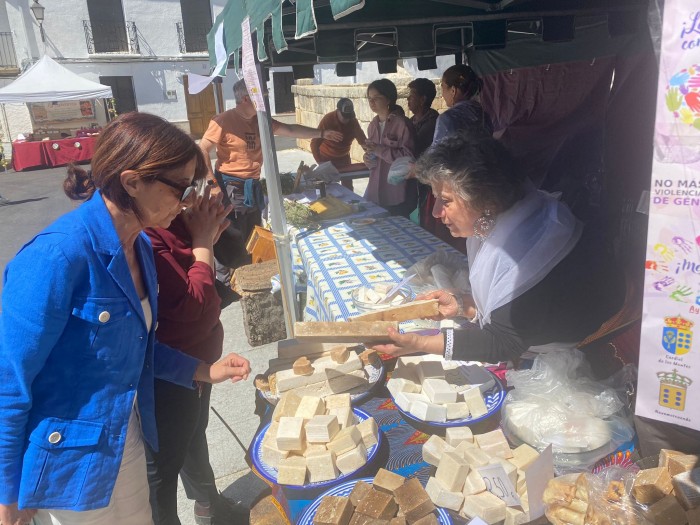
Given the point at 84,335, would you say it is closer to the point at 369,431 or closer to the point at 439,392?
the point at 369,431

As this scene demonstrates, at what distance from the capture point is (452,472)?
1337 millimetres

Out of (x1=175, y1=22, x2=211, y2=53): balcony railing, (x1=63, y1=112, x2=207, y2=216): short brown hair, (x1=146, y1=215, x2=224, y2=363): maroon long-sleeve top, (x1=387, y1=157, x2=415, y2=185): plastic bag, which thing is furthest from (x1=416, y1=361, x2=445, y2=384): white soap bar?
(x1=175, y1=22, x2=211, y2=53): balcony railing

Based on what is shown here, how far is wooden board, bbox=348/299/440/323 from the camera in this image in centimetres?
211

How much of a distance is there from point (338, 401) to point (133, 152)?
3.36 feet

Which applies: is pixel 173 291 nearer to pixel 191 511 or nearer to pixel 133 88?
pixel 191 511

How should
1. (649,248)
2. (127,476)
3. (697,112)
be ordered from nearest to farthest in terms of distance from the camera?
(697,112), (649,248), (127,476)

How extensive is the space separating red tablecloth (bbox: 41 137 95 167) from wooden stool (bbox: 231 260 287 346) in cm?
1477

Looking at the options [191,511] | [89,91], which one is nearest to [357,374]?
[191,511]

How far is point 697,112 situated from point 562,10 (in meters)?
3.16

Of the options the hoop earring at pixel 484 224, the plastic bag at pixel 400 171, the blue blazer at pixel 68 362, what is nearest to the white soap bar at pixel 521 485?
the hoop earring at pixel 484 224

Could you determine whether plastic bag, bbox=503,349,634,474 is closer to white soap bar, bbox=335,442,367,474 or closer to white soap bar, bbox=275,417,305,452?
white soap bar, bbox=335,442,367,474

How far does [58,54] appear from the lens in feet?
73.0

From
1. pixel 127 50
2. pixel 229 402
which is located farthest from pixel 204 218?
pixel 127 50

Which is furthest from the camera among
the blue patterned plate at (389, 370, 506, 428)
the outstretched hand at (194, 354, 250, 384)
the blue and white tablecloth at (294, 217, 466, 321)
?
the blue and white tablecloth at (294, 217, 466, 321)
